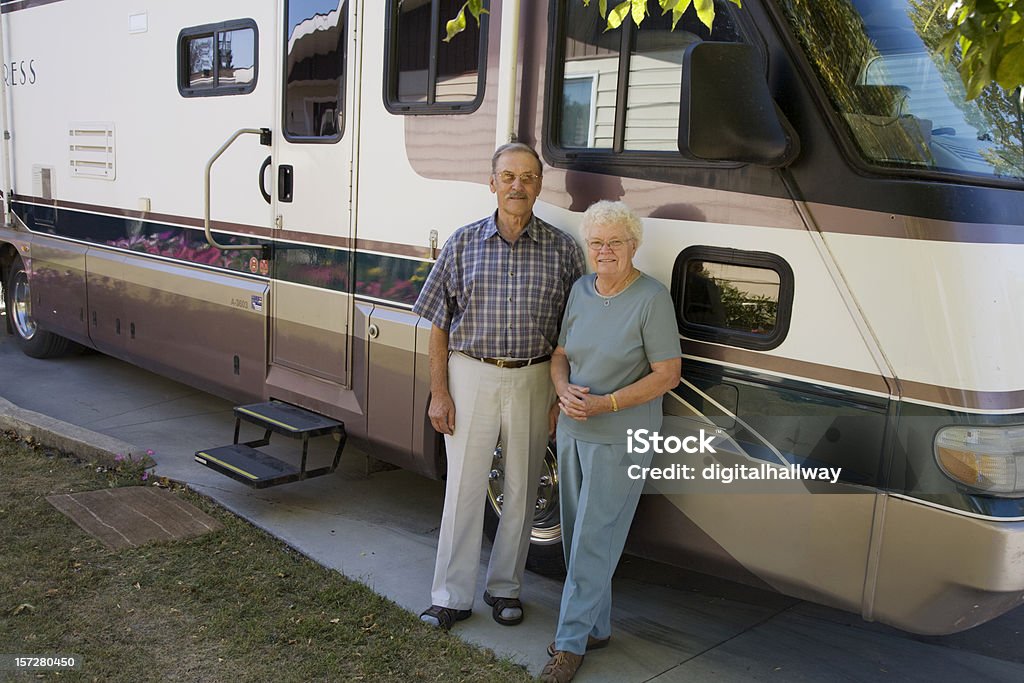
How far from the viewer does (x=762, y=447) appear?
3.24 m

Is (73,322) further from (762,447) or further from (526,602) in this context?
(762,447)

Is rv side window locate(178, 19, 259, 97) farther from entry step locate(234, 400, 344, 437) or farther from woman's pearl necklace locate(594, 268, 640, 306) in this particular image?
woman's pearl necklace locate(594, 268, 640, 306)

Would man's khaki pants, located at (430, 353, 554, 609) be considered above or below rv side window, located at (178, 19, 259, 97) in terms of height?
below

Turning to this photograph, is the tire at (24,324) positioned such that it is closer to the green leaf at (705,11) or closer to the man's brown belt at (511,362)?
the man's brown belt at (511,362)

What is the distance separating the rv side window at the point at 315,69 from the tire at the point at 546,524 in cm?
189

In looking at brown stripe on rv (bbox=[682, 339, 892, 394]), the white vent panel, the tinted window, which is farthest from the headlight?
the white vent panel

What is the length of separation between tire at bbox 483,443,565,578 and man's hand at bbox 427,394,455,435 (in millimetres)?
414

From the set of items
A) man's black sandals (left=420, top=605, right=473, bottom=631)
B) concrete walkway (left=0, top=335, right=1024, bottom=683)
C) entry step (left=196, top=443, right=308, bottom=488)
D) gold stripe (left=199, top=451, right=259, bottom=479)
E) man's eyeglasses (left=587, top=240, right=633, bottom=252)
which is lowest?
concrete walkway (left=0, top=335, right=1024, bottom=683)

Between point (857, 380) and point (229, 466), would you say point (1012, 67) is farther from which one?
point (229, 466)

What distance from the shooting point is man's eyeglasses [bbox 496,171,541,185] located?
3.54 metres

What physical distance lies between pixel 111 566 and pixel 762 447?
283 centimetres

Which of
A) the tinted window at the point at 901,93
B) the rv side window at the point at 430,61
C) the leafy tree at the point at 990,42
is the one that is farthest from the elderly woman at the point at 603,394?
the leafy tree at the point at 990,42

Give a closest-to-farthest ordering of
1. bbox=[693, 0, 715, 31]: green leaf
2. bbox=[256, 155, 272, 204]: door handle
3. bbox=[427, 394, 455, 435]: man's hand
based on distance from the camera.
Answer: bbox=[693, 0, 715, 31]: green leaf, bbox=[427, 394, 455, 435]: man's hand, bbox=[256, 155, 272, 204]: door handle

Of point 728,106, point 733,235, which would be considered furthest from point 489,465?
point 728,106
